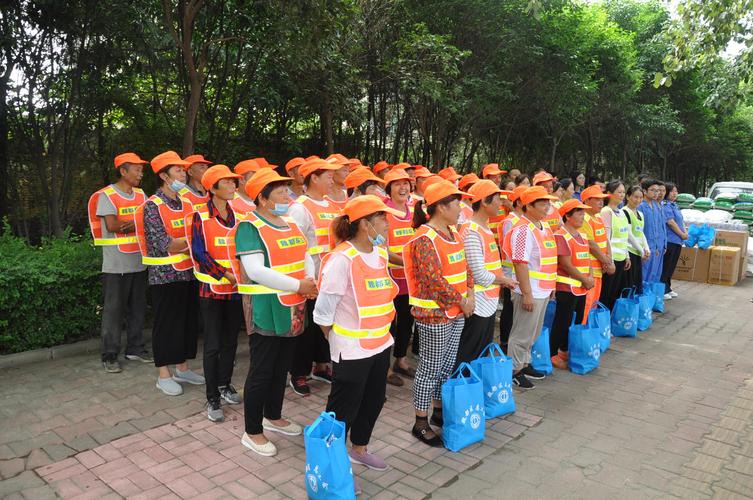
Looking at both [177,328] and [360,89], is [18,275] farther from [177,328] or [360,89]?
A: [360,89]

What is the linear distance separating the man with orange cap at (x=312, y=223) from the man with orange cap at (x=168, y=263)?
37.9 inches

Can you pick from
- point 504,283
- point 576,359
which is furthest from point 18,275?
point 576,359

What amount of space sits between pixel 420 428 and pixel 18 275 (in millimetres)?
3807

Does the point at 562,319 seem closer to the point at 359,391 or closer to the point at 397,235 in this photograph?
the point at 397,235

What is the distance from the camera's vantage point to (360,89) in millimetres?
10312

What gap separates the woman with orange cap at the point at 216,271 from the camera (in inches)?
164

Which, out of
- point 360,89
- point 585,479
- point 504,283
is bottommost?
point 585,479

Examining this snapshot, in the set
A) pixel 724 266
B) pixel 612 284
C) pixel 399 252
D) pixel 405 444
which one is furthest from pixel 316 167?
pixel 724 266

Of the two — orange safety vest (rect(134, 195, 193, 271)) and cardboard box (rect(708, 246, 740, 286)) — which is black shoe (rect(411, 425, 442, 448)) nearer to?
orange safety vest (rect(134, 195, 193, 271))

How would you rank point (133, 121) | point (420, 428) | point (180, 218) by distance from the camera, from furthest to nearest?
1. point (133, 121)
2. point (180, 218)
3. point (420, 428)

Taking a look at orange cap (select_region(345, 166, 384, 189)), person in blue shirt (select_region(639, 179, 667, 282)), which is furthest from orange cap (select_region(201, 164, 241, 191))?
person in blue shirt (select_region(639, 179, 667, 282))

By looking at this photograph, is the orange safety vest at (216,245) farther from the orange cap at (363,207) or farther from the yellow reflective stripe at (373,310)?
the yellow reflective stripe at (373,310)

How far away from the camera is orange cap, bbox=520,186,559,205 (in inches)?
193

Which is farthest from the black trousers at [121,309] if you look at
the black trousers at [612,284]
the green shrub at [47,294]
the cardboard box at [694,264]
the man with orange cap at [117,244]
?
the cardboard box at [694,264]
